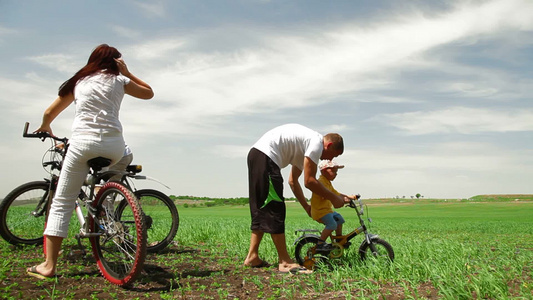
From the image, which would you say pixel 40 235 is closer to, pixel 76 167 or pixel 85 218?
pixel 85 218

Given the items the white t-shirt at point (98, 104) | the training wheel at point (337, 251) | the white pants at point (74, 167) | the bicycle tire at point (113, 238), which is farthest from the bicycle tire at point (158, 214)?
the training wheel at point (337, 251)

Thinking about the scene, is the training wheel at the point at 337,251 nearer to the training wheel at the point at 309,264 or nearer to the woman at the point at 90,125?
the training wheel at the point at 309,264

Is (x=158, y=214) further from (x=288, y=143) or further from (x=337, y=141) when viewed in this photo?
(x=337, y=141)

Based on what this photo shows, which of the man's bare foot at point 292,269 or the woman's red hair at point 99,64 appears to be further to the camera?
the man's bare foot at point 292,269

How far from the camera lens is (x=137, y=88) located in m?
4.23

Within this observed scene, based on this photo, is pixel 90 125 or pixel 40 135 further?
pixel 40 135

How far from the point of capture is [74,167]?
4066mm

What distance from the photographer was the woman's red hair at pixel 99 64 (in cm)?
416

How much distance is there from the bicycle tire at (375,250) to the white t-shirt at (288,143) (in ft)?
4.21

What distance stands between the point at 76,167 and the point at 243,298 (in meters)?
2.06

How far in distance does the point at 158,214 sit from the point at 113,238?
47.3 inches

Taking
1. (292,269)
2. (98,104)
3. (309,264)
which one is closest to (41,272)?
(98,104)

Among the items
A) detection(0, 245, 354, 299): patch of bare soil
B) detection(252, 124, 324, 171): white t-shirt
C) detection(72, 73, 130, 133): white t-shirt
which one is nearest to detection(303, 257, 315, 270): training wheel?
detection(0, 245, 354, 299): patch of bare soil

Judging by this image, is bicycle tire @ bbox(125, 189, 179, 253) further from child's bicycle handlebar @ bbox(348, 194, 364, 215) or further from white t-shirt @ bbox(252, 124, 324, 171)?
child's bicycle handlebar @ bbox(348, 194, 364, 215)
